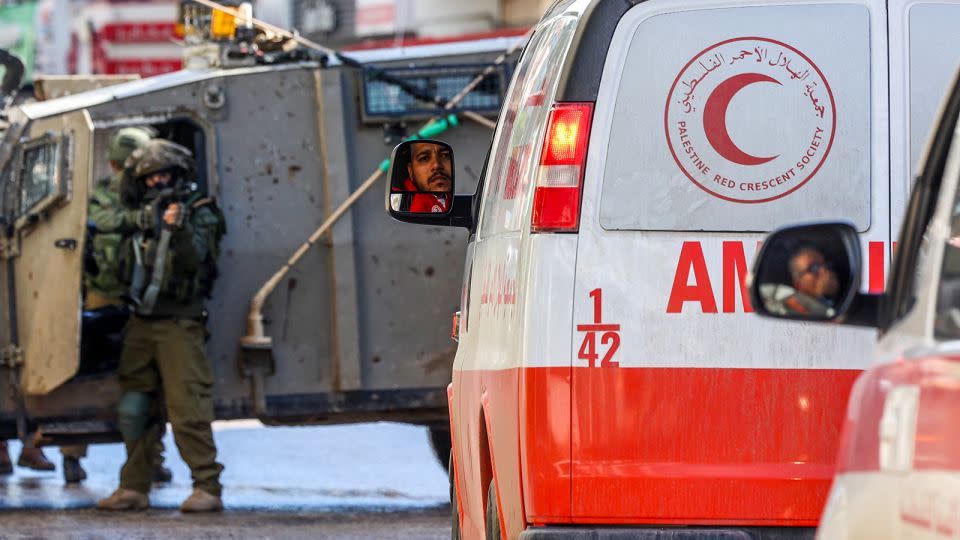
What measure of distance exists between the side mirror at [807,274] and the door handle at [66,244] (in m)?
6.94

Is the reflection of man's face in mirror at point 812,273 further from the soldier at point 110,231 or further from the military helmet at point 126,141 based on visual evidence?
the military helmet at point 126,141

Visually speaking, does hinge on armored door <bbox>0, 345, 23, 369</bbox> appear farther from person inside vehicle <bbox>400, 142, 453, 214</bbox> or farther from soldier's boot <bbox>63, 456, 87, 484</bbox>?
person inside vehicle <bbox>400, 142, 453, 214</bbox>

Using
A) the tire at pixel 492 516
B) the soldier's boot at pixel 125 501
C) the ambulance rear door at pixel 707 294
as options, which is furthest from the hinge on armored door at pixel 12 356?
the ambulance rear door at pixel 707 294

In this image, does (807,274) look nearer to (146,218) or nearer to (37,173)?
(146,218)

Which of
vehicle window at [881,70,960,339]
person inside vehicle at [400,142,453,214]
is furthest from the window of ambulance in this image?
vehicle window at [881,70,960,339]

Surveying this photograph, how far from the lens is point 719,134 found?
4543 millimetres

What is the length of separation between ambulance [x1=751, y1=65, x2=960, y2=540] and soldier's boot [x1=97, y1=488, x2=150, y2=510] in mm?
7377

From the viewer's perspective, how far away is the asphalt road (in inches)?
368

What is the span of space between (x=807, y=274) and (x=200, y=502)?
7.20m

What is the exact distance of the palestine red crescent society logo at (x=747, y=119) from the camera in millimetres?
4539

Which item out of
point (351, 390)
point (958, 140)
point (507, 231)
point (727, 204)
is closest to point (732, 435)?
point (727, 204)

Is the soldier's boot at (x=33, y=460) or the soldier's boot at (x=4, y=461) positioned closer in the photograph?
the soldier's boot at (x=33, y=460)

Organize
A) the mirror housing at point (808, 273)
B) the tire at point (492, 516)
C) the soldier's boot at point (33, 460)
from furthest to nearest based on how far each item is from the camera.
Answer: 1. the soldier's boot at point (33, 460)
2. the tire at point (492, 516)
3. the mirror housing at point (808, 273)

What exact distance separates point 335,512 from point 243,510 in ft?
1.60
